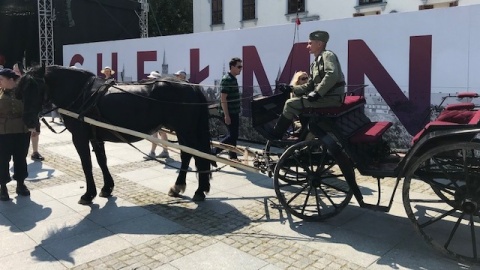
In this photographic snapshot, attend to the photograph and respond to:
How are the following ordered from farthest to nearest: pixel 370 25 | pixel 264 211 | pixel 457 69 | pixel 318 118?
1. pixel 370 25
2. pixel 457 69
3. pixel 264 211
4. pixel 318 118

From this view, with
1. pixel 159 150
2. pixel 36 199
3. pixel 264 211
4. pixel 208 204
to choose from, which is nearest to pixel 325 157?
pixel 264 211

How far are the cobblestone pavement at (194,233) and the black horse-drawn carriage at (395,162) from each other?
27 centimetres

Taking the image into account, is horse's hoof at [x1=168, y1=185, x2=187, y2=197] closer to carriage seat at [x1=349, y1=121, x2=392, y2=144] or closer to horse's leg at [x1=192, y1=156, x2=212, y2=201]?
horse's leg at [x1=192, y1=156, x2=212, y2=201]

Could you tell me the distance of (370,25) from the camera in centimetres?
790

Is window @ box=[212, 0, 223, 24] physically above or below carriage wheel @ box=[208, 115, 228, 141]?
above

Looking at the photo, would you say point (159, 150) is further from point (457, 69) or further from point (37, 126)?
point (457, 69)

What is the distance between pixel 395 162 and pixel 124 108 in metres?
3.26

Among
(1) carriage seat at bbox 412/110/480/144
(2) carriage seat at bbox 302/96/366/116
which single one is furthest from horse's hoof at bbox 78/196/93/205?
(1) carriage seat at bbox 412/110/480/144

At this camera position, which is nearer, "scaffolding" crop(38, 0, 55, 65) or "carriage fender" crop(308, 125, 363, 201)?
"carriage fender" crop(308, 125, 363, 201)

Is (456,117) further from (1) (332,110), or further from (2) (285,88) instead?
(2) (285,88)

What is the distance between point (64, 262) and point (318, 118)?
278 centimetres

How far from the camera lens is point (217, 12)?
28.9 m

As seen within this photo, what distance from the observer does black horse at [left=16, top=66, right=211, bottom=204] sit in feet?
17.4

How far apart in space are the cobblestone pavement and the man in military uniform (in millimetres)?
1215
